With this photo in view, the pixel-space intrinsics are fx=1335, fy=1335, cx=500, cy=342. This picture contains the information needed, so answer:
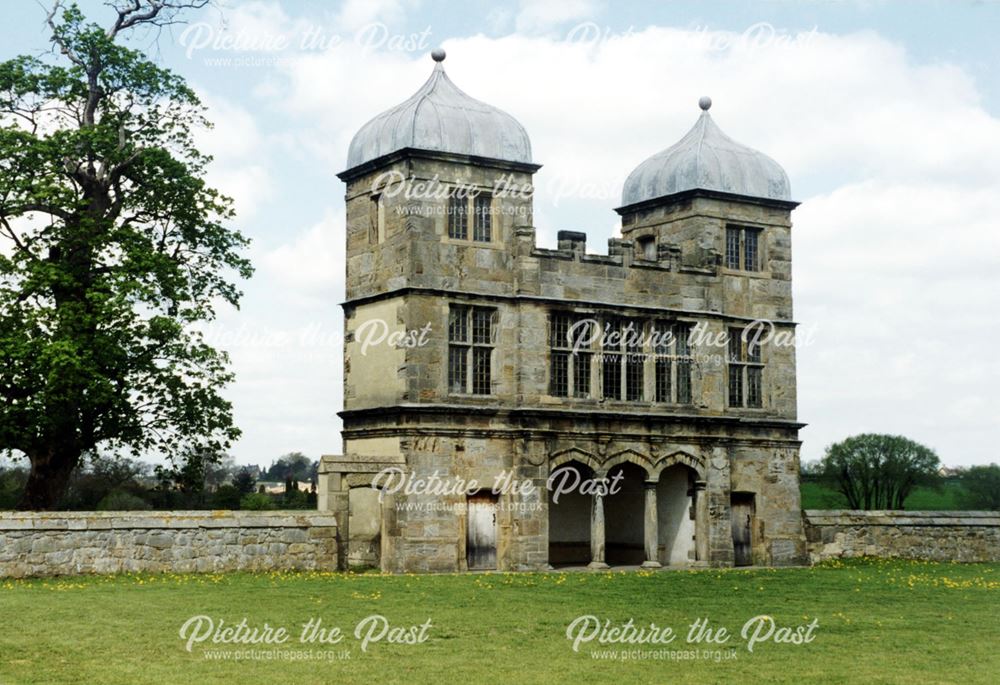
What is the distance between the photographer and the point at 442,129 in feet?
102

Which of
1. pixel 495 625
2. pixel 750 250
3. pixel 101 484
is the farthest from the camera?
pixel 101 484

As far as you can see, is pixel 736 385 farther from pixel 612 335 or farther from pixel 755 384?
pixel 612 335

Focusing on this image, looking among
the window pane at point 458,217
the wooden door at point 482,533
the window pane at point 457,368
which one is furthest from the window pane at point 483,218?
the wooden door at point 482,533

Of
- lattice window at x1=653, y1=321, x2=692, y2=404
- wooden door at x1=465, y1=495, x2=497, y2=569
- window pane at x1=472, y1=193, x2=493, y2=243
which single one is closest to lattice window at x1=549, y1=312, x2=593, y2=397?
lattice window at x1=653, y1=321, x2=692, y2=404

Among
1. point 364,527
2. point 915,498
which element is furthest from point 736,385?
point 915,498

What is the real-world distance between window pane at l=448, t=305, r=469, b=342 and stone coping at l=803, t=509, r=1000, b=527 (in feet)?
36.4

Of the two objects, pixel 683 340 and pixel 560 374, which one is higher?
pixel 683 340

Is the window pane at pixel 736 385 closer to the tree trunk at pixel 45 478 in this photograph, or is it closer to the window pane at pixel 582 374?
the window pane at pixel 582 374

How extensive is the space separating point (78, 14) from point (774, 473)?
20.7 metres

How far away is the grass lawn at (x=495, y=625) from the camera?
1428 centimetres

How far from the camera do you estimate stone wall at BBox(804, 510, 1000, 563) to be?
35406 millimetres

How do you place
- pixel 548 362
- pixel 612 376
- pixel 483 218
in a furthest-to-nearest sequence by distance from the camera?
pixel 612 376 → pixel 548 362 → pixel 483 218

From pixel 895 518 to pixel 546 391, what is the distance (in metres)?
11.3

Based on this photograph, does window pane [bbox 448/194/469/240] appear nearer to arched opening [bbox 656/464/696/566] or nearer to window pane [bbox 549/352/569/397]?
window pane [bbox 549/352/569/397]
